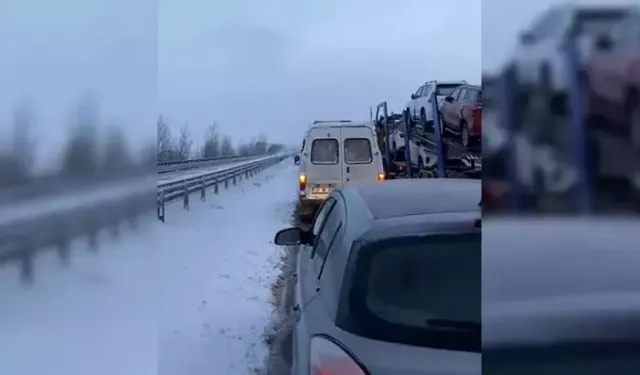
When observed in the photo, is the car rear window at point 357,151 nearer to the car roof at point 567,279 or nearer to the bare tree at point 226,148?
the bare tree at point 226,148

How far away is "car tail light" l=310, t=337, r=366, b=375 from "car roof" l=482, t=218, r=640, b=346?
34cm

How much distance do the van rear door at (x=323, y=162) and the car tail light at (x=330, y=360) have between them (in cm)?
513

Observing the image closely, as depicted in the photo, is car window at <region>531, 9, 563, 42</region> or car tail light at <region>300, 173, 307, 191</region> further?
car tail light at <region>300, 173, 307, 191</region>

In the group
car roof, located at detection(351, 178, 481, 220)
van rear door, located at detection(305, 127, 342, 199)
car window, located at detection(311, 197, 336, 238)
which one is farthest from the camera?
van rear door, located at detection(305, 127, 342, 199)

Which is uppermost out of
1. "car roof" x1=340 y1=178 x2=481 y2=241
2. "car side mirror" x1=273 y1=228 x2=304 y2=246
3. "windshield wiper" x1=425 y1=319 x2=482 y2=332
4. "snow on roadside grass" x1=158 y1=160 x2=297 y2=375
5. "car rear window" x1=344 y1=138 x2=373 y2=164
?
"car rear window" x1=344 y1=138 x2=373 y2=164

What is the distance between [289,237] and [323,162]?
4328 mm

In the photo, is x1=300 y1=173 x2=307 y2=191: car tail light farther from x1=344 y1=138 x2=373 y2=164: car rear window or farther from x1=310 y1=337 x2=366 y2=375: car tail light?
x1=310 y1=337 x2=366 y2=375: car tail light

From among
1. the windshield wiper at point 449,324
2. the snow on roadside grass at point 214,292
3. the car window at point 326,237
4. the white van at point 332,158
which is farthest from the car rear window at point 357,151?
the windshield wiper at point 449,324

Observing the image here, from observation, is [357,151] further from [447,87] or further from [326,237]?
[326,237]

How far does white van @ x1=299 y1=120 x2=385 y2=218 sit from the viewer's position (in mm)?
6465

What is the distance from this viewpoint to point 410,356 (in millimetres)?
1148

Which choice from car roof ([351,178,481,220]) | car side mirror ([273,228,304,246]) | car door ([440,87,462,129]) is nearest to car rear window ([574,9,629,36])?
car roof ([351,178,481,220])

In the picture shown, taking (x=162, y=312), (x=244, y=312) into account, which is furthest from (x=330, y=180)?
(x=162, y=312)

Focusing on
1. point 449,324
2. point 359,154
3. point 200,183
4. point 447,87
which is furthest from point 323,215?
point 359,154
